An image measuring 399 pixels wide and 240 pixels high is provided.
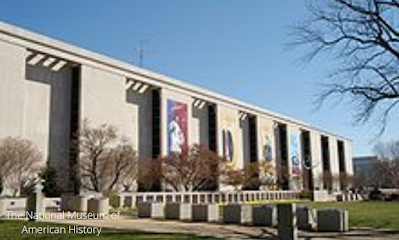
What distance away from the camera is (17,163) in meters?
51.8

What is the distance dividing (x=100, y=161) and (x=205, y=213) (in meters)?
36.4

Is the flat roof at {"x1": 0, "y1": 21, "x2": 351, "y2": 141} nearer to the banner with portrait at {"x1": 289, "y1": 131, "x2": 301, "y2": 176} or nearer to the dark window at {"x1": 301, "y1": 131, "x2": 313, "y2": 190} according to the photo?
the banner with portrait at {"x1": 289, "y1": 131, "x2": 301, "y2": 176}

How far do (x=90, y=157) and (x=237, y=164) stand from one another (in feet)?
132

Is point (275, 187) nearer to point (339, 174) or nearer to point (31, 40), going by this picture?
point (339, 174)

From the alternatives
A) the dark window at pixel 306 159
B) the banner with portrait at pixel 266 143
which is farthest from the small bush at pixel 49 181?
the dark window at pixel 306 159

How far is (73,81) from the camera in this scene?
6562 centimetres

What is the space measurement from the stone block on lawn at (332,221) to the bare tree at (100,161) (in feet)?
131

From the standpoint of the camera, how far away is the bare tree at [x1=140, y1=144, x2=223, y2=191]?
6881 centimetres

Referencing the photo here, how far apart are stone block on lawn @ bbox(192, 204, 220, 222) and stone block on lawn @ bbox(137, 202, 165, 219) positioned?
2624mm

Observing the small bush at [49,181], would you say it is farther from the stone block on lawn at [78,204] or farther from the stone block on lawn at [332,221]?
the stone block on lawn at [332,221]

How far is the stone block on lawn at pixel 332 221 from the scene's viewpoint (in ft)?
71.2

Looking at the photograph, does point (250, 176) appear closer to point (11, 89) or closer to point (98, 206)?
point (11, 89)

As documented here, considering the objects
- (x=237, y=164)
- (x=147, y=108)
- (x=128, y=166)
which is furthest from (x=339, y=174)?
(x=128, y=166)

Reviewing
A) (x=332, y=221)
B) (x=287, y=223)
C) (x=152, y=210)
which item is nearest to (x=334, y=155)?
(x=152, y=210)
